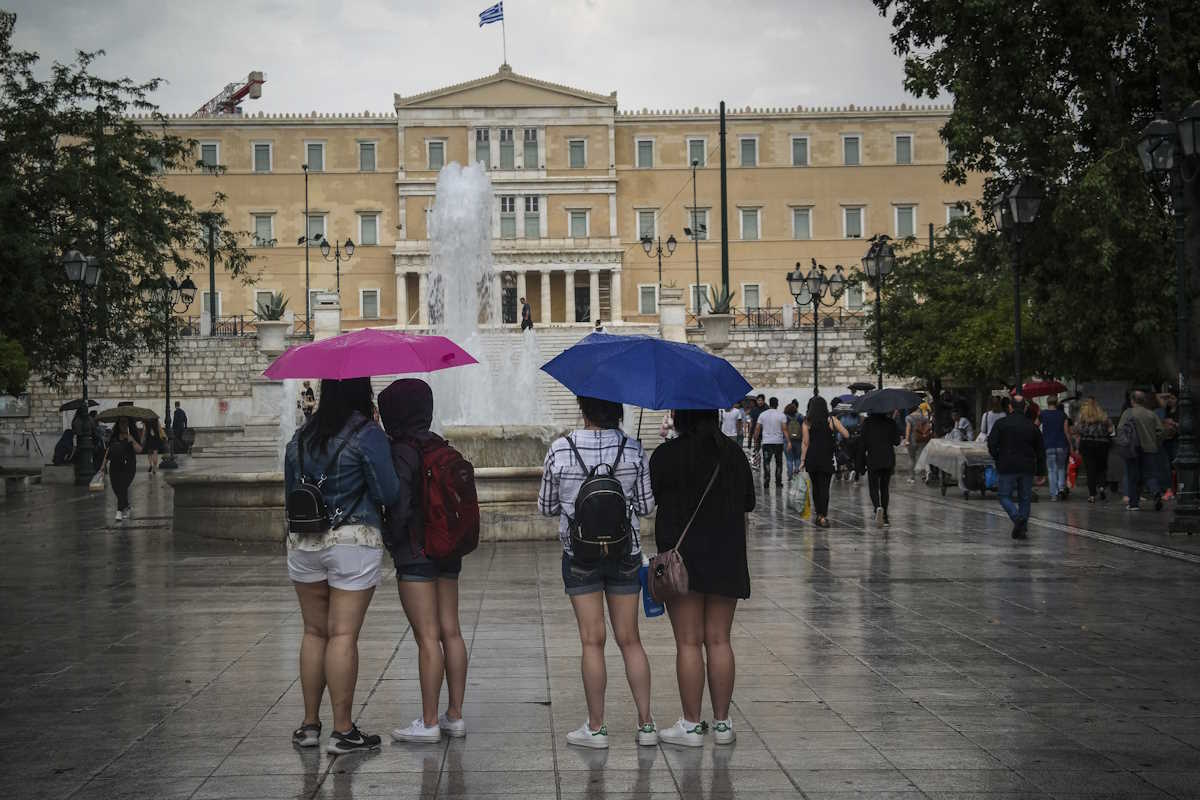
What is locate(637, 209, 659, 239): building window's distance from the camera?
228 feet

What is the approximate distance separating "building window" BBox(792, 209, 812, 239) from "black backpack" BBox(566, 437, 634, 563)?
2573 inches

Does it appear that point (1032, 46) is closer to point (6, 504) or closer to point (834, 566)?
point (834, 566)

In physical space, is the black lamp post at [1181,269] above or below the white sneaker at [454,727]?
above

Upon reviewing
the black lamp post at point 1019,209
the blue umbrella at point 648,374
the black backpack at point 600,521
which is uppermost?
the black lamp post at point 1019,209

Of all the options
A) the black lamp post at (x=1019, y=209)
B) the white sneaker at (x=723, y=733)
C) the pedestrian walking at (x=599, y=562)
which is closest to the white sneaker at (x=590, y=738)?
the pedestrian walking at (x=599, y=562)

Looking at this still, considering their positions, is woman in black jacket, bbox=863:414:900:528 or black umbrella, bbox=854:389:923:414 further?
black umbrella, bbox=854:389:923:414

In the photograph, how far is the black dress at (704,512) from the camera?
18.7 feet

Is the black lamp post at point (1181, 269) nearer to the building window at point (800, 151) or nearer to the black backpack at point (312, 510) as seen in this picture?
the black backpack at point (312, 510)

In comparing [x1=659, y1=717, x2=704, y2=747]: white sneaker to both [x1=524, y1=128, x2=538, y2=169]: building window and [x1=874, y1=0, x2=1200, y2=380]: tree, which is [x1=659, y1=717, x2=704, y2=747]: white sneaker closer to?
[x1=874, y1=0, x2=1200, y2=380]: tree

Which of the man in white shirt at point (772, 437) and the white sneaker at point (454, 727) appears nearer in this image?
the white sneaker at point (454, 727)

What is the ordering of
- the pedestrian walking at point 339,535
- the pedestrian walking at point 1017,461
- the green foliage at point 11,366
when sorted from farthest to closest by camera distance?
the green foliage at point 11,366, the pedestrian walking at point 1017,461, the pedestrian walking at point 339,535

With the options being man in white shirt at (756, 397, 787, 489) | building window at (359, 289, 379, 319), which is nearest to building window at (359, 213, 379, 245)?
building window at (359, 289, 379, 319)

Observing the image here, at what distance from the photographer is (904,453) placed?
33531 millimetres

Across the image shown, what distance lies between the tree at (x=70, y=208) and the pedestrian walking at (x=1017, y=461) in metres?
16.5
